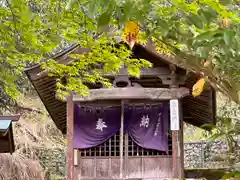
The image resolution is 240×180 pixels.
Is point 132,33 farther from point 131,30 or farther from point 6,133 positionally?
point 6,133

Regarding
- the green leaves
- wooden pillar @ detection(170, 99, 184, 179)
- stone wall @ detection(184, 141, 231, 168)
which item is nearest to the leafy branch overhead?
the green leaves

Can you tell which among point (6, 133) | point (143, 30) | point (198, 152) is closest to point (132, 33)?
point (143, 30)

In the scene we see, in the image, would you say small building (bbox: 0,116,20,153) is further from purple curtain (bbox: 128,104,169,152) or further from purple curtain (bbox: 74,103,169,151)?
purple curtain (bbox: 128,104,169,152)

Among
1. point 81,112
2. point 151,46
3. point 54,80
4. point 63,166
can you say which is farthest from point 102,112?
point 63,166

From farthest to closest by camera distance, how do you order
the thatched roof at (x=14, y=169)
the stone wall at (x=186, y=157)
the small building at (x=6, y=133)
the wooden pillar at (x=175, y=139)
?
the stone wall at (x=186, y=157) → the thatched roof at (x=14, y=169) → the wooden pillar at (x=175, y=139) → the small building at (x=6, y=133)

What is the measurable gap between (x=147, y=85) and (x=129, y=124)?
1.33m

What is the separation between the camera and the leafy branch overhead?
204 centimetres

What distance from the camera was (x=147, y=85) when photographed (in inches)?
394

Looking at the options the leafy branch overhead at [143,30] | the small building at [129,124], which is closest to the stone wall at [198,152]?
the small building at [129,124]

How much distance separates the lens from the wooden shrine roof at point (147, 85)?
339 inches

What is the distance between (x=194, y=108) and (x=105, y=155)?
311cm

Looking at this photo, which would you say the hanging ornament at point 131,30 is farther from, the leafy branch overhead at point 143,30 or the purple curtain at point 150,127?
the purple curtain at point 150,127

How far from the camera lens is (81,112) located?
30.5ft

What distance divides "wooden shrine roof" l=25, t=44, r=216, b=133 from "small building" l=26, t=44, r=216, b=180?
0.02 metres
